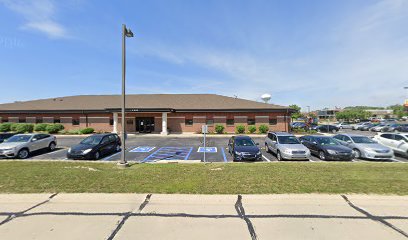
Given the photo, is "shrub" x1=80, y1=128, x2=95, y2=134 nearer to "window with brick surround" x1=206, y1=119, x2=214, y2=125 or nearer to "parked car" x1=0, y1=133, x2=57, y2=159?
"parked car" x1=0, y1=133, x2=57, y2=159

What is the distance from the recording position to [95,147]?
11820 mm

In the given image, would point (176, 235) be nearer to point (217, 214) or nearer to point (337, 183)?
point (217, 214)

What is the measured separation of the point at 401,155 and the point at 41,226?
723 inches

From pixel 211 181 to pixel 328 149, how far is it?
28.6ft

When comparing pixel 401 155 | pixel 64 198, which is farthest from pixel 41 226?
pixel 401 155

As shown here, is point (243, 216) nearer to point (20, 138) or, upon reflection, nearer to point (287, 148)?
point (287, 148)

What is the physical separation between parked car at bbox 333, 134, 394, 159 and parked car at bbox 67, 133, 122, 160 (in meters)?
15.7

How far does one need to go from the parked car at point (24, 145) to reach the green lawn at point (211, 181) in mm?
5015

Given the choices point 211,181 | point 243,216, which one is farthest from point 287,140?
point 243,216

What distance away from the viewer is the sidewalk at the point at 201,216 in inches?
143

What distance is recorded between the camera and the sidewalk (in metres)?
3.64

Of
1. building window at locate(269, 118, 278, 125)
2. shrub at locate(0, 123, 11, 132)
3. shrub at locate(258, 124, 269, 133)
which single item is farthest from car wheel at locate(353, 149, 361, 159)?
shrub at locate(0, 123, 11, 132)

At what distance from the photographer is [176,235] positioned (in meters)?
3.59

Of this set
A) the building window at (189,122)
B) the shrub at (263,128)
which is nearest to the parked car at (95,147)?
the building window at (189,122)
